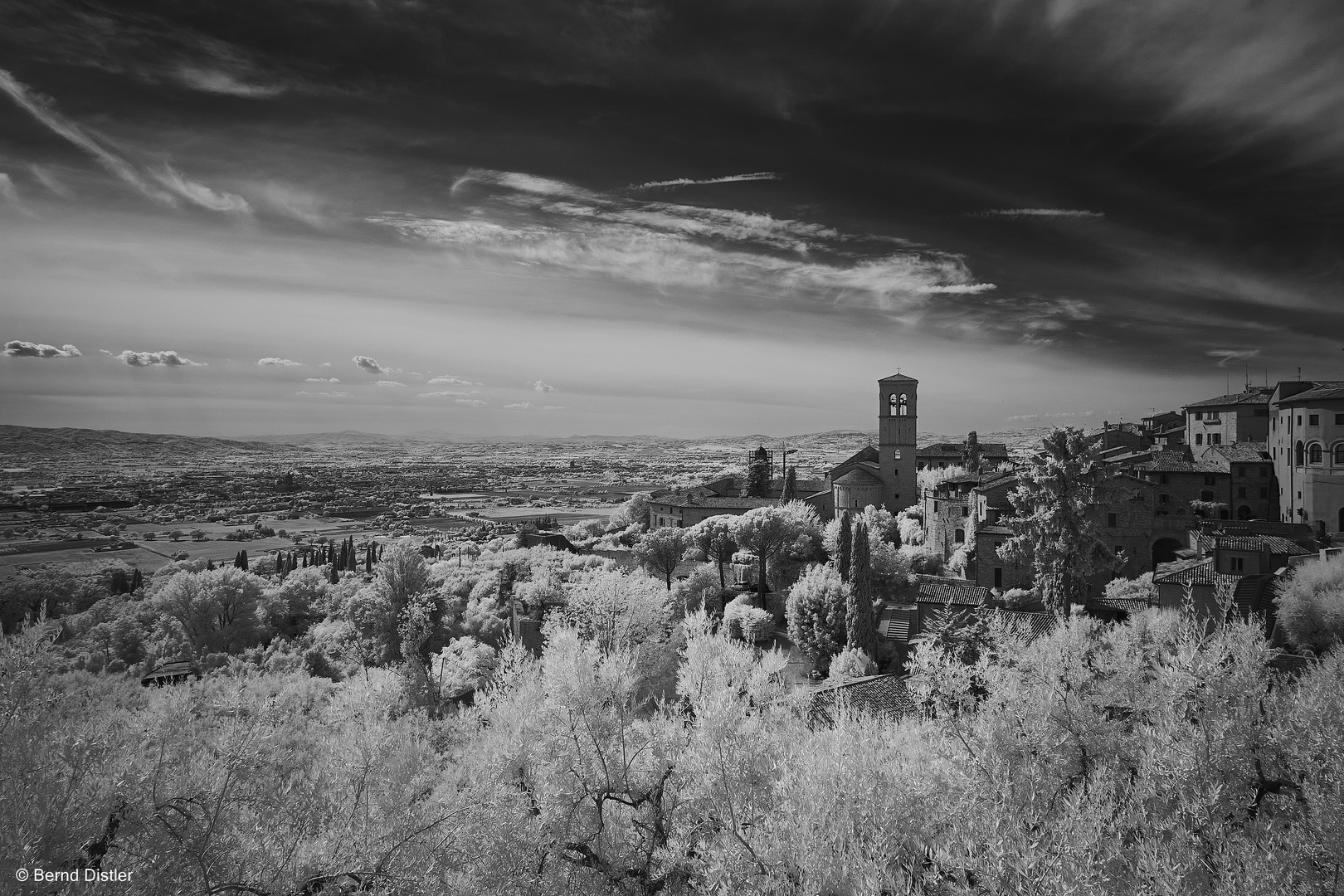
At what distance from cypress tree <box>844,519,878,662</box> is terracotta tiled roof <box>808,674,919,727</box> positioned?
8.66 metres

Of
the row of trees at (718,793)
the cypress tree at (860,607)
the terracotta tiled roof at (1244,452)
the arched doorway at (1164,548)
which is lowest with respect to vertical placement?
the cypress tree at (860,607)

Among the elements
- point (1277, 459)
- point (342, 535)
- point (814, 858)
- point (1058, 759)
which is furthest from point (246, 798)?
point (342, 535)

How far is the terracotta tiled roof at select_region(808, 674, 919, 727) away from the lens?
16.2 meters

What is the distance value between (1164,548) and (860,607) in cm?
1789

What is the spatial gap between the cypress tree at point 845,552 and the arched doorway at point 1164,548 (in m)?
15.9

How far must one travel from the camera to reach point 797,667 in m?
31.2

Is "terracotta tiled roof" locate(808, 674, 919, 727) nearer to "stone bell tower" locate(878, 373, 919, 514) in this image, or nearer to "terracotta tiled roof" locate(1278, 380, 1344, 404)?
"terracotta tiled roof" locate(1278, 380, 1344, 404)

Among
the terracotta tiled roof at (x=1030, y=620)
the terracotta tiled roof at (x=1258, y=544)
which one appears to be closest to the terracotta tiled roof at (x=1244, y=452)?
the terracotta tiled roof at (x=1258, y=544)

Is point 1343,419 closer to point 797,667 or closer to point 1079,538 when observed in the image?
point 1079,538

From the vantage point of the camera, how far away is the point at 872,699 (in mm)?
18375

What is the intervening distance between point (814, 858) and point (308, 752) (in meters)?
11.6

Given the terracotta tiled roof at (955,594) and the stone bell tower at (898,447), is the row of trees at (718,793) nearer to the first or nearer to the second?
the terracotta tiled roof at (955,594)

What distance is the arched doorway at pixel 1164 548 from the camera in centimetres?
3431

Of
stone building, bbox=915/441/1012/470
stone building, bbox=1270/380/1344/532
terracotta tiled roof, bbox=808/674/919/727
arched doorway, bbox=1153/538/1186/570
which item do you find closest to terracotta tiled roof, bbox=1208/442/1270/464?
stone building, bbox=1270/380/1344/532
